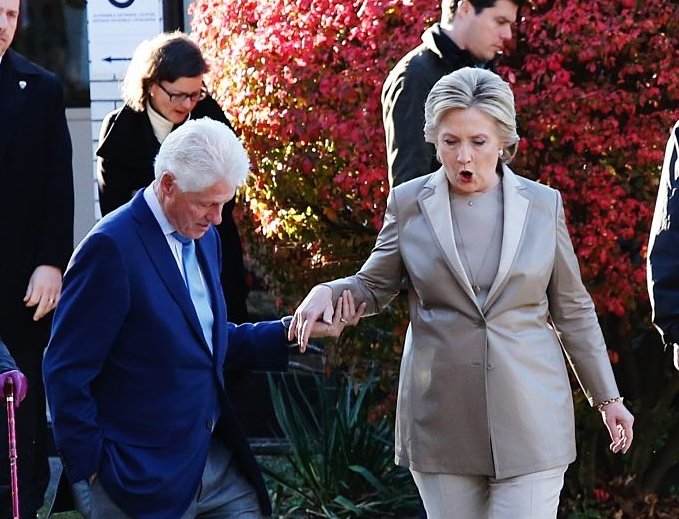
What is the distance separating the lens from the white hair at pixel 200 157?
438 centimetres

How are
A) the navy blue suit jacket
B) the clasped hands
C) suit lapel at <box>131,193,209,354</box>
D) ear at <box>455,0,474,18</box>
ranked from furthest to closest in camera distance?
1. ear at <box>455,0,474,18</box>
2. the clasped hands
3. suit lapel at <box>131,193,209,354</box>
4. the navy blue suit jacket

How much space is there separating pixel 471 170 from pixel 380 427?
3.25 meters

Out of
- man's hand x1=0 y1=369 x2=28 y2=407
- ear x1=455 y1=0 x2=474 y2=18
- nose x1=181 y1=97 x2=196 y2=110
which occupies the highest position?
ear x1=455 y1=0 x2=474 y2=18

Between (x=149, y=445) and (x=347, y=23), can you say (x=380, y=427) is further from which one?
(x=149, y=445)

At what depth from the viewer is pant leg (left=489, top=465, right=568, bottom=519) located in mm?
4934

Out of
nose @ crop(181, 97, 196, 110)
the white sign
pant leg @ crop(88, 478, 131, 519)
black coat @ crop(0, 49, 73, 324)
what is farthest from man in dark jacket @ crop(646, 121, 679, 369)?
the white sign

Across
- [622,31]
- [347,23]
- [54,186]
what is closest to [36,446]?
[54,186]

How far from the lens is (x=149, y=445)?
14.5 ft

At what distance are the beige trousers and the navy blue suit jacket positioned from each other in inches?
34.3

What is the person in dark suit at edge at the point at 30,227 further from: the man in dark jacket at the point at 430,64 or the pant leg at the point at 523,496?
the pant leg at the point at 523,496

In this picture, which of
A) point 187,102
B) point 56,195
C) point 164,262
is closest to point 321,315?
point 164,262

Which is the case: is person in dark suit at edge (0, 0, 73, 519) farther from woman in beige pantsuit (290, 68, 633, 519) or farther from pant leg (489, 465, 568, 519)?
Answer: pant leg (489, 465, 568, 519)

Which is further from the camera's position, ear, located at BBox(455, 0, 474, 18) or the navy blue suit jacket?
ear, located at BBox(455, 0, 474, 18)

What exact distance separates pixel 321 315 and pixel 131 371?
2.30 ft
